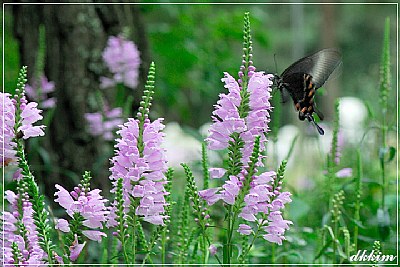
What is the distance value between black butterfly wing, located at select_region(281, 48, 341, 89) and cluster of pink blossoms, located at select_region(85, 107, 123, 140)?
1208 millimetres

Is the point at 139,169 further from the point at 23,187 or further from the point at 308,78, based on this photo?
the point at 308,78

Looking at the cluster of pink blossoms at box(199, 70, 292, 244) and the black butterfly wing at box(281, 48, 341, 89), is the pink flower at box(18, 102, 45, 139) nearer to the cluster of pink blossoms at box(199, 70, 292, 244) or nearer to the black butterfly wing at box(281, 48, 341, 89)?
the cluster of pink blossoms at box(199, 70, 292, 244)

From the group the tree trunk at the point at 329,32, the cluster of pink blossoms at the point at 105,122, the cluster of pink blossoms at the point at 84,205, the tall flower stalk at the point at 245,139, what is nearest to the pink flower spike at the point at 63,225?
the cluster of pink blossoms at the point at 84,205

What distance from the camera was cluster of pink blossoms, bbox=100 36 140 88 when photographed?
3.01 metres

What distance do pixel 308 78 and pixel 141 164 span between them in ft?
2.12

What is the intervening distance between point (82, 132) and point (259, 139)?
76.3 inches

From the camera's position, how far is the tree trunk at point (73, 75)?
10.5ft

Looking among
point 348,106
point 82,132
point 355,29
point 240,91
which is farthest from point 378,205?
point 355,29

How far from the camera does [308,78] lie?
188cm

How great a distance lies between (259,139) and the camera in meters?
1.38

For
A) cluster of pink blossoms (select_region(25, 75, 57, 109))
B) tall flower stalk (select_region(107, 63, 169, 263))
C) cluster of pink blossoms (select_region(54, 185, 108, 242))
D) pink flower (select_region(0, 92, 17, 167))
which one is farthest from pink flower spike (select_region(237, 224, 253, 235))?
cluster of pink blossoms (select_region(25, 75, 57, 109))

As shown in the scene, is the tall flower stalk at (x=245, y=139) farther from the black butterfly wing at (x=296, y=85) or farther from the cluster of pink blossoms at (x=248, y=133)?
the black butterfly wing at (x=296, y=85)

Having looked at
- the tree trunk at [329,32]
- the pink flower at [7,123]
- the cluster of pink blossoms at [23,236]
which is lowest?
the cluster of pink blossoms at [23,236]

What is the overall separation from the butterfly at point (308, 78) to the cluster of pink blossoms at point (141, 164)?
53cm
